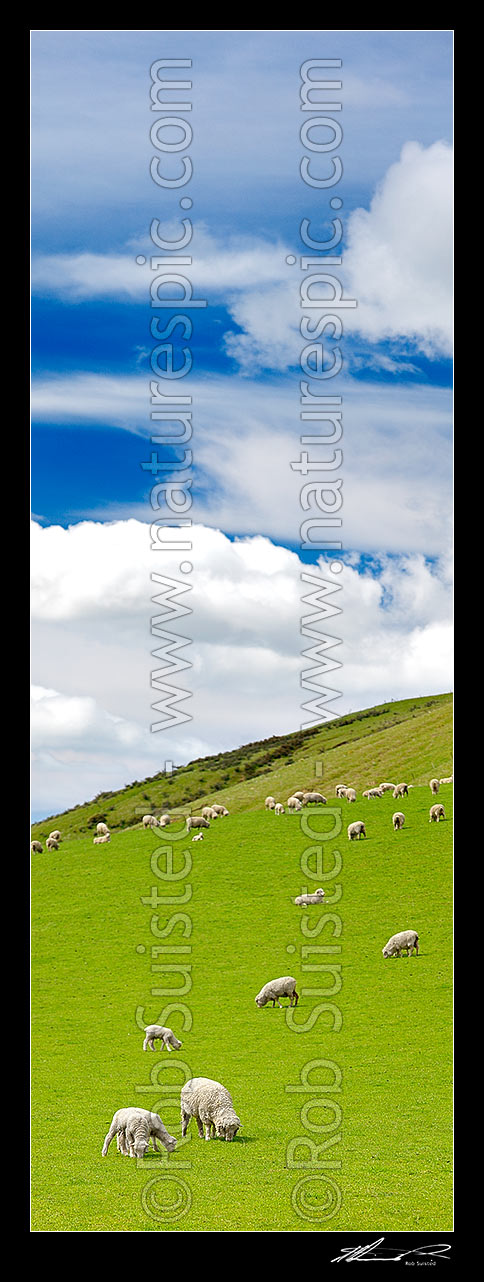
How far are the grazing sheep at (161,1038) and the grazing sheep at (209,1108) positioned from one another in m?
8.32

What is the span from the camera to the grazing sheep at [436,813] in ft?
151

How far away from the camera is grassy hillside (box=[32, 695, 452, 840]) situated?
6297cm

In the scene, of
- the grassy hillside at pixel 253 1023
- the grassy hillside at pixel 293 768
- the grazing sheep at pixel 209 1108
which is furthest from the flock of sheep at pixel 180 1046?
the grassy hillside at pixel 293 768

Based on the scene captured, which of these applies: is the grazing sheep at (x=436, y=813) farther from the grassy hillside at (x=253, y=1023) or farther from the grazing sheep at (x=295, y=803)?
the grazing sheep at (x=295, y=803)

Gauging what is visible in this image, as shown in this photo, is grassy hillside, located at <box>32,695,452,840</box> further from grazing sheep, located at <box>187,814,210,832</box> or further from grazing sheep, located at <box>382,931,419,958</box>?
grazing sheep, located at <box>382,931,419,958</box>

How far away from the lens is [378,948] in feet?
113

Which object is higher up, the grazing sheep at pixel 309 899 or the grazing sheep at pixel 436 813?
the grazing sheep at pixel 436 813

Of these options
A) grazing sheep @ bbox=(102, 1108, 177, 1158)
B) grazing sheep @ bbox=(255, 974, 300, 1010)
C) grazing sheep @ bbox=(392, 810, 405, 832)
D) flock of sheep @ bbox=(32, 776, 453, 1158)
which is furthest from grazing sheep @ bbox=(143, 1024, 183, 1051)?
grazing sheep @ bbox=(392, 810, 405, 832)

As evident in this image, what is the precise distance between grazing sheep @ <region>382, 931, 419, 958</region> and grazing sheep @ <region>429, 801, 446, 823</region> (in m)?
12.6

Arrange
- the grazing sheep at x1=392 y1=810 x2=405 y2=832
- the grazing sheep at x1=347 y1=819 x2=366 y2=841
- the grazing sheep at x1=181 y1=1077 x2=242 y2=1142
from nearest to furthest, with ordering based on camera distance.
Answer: the grazing sheep at x1=181 y1=1077 x2=242 y2=1142 < the grazing sheep at x1=347 y1=819 x2=366 y2=841 < the grazing sheep at x1=392 y1=810 x2=405 y2=832
